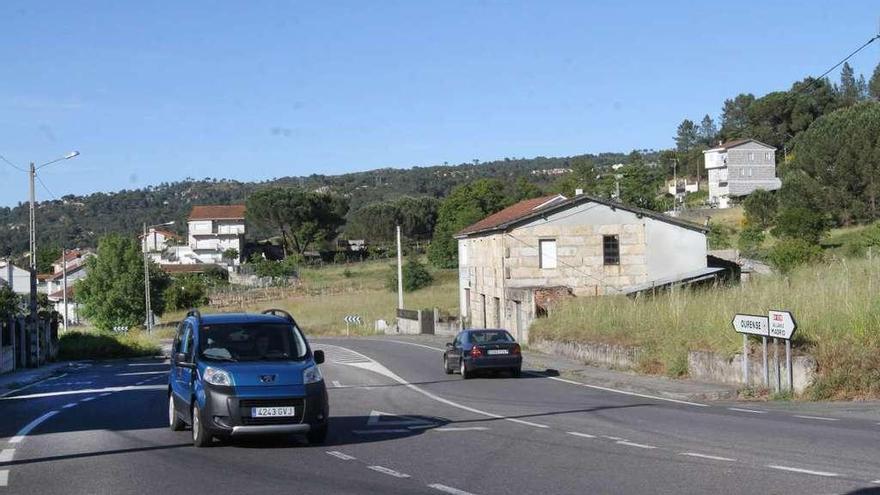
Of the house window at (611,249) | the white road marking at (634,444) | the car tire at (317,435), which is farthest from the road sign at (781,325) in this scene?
the house window at (611,249)

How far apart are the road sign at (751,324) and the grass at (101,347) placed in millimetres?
36850

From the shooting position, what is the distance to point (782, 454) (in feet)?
41.7

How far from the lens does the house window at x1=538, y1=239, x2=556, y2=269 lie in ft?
174

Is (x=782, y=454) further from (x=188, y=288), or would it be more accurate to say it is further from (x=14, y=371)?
(x=188, y=288)

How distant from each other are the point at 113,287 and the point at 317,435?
265 ft

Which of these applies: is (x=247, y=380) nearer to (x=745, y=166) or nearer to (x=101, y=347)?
(x=101, y=347)

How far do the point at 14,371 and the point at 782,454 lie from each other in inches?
1294

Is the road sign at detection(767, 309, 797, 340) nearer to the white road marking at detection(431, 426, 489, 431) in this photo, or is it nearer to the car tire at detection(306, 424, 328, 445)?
the white road marking at detection(431, 426, 489, 431)

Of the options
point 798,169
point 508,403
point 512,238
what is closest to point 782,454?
point 508,403

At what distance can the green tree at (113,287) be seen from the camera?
297 ft

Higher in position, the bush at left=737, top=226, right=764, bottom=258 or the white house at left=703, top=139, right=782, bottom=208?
the white house at left=703, top=139, right=782, bottom=208

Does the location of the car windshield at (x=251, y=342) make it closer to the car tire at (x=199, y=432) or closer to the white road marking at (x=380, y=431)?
the car tire at (x=199, y=432)

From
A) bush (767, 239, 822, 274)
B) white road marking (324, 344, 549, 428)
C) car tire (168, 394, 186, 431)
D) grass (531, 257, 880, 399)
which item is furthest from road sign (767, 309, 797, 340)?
bush (767, 239, 822, 274)

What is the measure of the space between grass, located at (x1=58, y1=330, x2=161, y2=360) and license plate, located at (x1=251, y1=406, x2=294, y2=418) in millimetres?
40336
